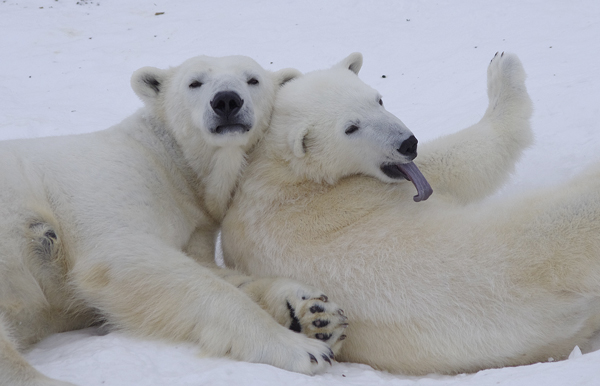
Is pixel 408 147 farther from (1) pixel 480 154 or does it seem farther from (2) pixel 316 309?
(2) pixel 316 309

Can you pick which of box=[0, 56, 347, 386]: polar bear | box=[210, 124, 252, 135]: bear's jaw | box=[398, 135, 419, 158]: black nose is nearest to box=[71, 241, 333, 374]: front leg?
box=[0, 56, 347, 386]: polar bear

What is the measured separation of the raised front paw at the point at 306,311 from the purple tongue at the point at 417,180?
2.35 feet

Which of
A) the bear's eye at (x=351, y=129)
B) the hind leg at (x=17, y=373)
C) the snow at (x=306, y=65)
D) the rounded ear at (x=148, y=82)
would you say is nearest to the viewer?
the hind leg at (x=17, y=373)

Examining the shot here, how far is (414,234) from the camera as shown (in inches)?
109

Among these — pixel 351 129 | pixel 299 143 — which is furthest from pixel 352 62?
pixel 299 143

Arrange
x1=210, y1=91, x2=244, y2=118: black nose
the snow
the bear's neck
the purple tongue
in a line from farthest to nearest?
1. the bear's neck
2. x1=210, y1=91, x2=244, y2=118: black nose
3. the purple tongue
4. the snow

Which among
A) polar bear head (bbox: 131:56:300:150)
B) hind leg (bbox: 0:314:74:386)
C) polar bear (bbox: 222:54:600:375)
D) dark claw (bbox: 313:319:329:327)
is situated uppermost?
polar bear head (bbox: 131:56:300:150)

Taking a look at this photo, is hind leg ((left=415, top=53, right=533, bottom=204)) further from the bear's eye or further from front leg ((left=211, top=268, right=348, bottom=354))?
front leg ((left=211, top=268, right=348, bottom=354))

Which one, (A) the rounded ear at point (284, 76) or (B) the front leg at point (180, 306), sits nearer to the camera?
(B) the front leg at point (180, 306)

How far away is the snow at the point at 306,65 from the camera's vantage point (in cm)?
237

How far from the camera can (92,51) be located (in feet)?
25.5

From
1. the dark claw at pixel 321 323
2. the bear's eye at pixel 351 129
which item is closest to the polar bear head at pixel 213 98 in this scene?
the bear's eye at pixel 351 129

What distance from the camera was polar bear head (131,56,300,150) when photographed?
3.17 m

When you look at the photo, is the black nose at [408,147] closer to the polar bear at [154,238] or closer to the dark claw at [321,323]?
the polar bear at [154,238]
